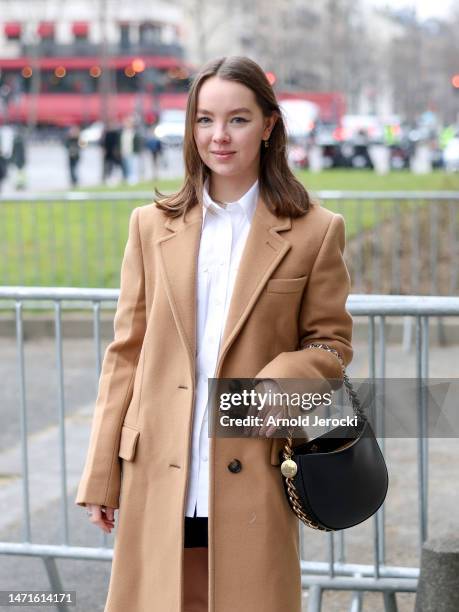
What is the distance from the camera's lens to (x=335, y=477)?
3.07m

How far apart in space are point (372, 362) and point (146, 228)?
5.23 ft

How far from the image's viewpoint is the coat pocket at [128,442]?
3221mm

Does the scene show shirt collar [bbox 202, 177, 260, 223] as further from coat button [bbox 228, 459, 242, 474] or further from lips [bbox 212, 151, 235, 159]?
coat button [bbox 228, 459, 242, 474]

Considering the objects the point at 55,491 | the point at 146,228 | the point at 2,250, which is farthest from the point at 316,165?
the point at 146,228

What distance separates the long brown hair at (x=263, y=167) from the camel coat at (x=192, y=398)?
3cm

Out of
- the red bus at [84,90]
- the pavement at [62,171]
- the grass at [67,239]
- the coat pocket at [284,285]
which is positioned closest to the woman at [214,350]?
the coat pocket at [284,285]

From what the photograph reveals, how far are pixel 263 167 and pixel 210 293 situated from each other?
360 millimetres

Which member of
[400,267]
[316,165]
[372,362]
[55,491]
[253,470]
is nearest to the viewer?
[253,470]

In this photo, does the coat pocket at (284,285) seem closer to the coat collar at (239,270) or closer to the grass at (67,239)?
the coat collar at (239,270)

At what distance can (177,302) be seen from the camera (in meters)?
3.16

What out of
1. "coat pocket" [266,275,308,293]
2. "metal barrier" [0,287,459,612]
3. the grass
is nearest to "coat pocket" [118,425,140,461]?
"coat pocket" [266,275,308,293]

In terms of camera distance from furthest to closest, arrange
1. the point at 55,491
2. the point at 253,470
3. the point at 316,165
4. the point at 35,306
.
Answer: the point at 316,165 → the point at 35,306 → the point at 55,491 → the point at 253,470

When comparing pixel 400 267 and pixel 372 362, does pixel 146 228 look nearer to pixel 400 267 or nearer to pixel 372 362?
pixel 372 362

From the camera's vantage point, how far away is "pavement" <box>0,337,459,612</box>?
18.1 ft
